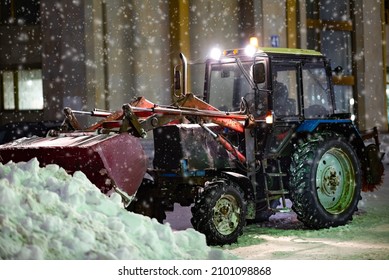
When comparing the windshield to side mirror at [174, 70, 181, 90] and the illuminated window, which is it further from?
the illuminated window

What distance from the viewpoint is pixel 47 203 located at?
286 inches

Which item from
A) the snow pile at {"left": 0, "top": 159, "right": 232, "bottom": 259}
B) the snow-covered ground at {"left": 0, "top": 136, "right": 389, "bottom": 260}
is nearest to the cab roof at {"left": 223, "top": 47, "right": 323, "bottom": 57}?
the snow-covered ground at {"left": 0, "top": 136, "right": 389, "bottom": 260}

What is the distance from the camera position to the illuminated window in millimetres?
25484

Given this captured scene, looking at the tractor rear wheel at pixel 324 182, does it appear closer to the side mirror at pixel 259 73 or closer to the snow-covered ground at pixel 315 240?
the snow-covered ground at pixel 315 240

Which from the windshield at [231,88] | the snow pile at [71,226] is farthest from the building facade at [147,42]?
the snow pile at [71,226]

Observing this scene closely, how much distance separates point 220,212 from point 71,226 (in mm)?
2698

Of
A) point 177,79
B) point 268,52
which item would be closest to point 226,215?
point 177,79

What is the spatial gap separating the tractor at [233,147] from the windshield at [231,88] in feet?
0.05

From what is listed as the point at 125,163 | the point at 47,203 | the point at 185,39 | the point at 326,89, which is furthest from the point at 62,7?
the point at 47,203

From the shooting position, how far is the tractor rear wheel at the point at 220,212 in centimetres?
910

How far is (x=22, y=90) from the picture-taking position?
25.7 m

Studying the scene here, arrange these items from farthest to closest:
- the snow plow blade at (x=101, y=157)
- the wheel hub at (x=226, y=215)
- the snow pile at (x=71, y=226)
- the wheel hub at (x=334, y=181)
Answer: the wheel hub at (x=334, y=181) < the wheel hub at (x=226, y=215) < the snow plow blade at (x=101, y=157) < the snow pile at (x=71, y=226)
